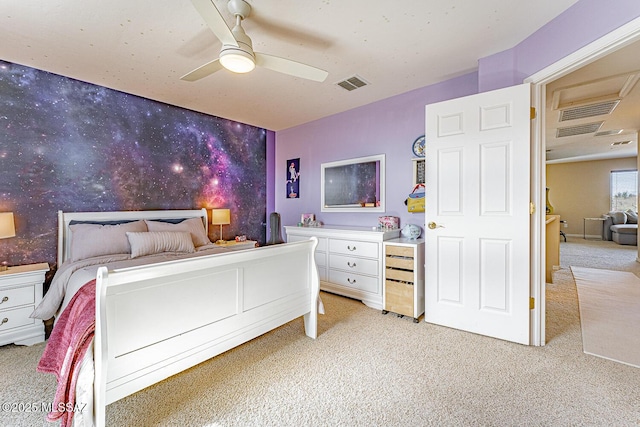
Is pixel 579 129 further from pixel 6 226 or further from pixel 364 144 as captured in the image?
pixel 6 226

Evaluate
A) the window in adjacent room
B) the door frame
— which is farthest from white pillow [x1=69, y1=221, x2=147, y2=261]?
the window in adjacent room

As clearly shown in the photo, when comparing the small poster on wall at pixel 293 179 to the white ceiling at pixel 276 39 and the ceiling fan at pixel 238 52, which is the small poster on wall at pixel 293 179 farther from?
the ceiling fan at pixel 238 52

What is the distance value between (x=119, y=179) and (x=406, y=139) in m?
3.45

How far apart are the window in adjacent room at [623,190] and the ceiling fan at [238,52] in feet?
34.4

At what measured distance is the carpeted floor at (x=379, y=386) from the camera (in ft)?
5.07

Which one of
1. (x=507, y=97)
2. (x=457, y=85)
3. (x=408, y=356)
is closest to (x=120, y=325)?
(x=408, y=356)

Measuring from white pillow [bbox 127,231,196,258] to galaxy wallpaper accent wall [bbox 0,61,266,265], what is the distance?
82 cm

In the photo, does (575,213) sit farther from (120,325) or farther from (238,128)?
(120,325)

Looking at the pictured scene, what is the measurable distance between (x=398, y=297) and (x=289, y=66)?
2.38 meters

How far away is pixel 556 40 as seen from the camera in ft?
6.86

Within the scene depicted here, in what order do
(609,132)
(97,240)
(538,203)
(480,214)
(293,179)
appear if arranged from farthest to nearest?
(609,132)
(293,179)
(97,240)
(480,214)
(538,203)

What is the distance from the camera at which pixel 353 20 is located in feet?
7.01

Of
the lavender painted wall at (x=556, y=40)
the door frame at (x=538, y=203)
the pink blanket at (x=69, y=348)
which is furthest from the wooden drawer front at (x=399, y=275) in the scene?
the pink blanket at (x=69, y=348)

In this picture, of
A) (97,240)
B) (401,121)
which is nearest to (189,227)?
(97,240)
